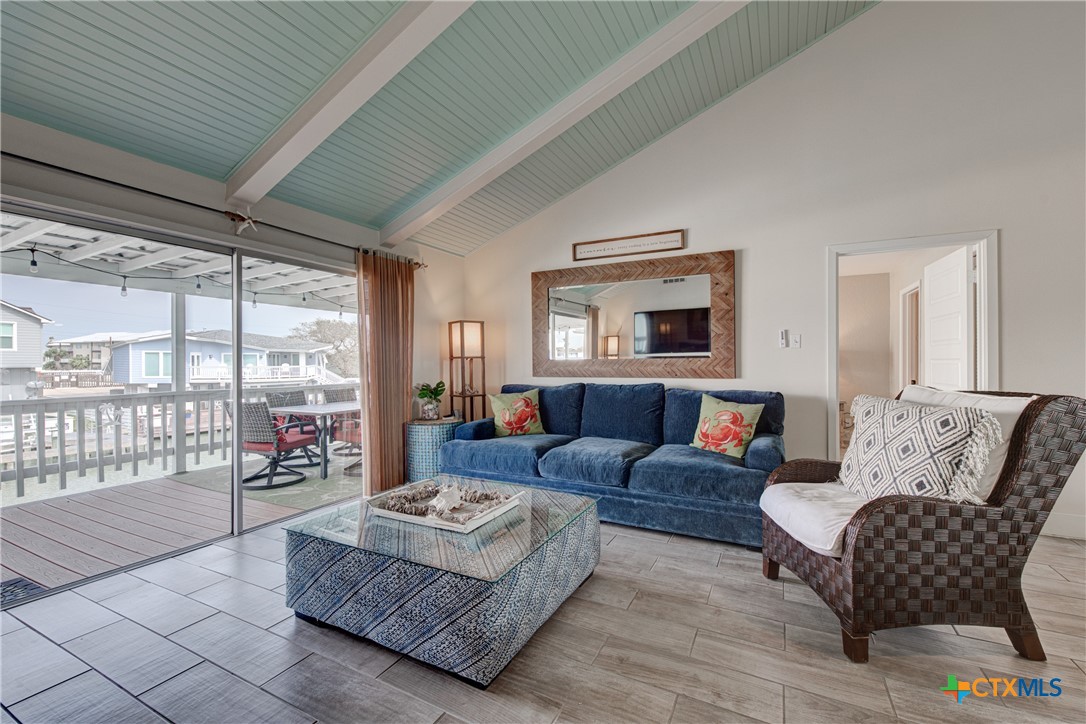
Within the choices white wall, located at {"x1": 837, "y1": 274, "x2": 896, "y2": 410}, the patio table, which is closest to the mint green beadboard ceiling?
the patio table

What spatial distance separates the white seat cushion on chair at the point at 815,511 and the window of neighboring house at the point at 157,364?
3.51m

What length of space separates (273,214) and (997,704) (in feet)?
14.0

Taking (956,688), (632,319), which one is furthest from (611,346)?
(956,688)

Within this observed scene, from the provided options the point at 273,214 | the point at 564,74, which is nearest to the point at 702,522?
the point at 564,74

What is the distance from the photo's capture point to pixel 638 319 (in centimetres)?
404

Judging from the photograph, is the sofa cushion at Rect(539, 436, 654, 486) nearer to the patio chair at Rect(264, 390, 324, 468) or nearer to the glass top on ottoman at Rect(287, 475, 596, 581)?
the glass top on ottoman at Rect(287, 475, 596, 581)

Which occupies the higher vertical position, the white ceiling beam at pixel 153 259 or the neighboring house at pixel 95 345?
the white ceiling beam at pixel 153 259

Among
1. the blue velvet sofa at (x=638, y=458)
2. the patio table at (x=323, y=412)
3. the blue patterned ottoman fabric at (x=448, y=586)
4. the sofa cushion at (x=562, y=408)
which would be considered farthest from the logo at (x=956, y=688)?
the patio table at (x=323, y=412)

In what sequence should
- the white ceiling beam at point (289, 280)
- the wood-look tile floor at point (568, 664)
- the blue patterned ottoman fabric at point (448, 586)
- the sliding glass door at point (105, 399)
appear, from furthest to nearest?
the white ceiling beam at point (289, 280), the sliding glass door at point (105, 399), the blue patterned ottoman fabric at point (448, 586), the wood-look tile floor at point (568, 664)

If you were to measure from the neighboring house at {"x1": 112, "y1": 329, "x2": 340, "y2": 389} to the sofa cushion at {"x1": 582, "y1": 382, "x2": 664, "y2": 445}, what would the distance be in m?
2.33

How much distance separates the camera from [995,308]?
2.93m

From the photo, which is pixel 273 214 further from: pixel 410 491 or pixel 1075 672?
pixel 1075 672

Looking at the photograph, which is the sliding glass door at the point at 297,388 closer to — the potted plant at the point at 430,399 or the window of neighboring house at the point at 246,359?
the window of neighboring house at the point at 246,359

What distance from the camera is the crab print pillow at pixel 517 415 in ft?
13.0
